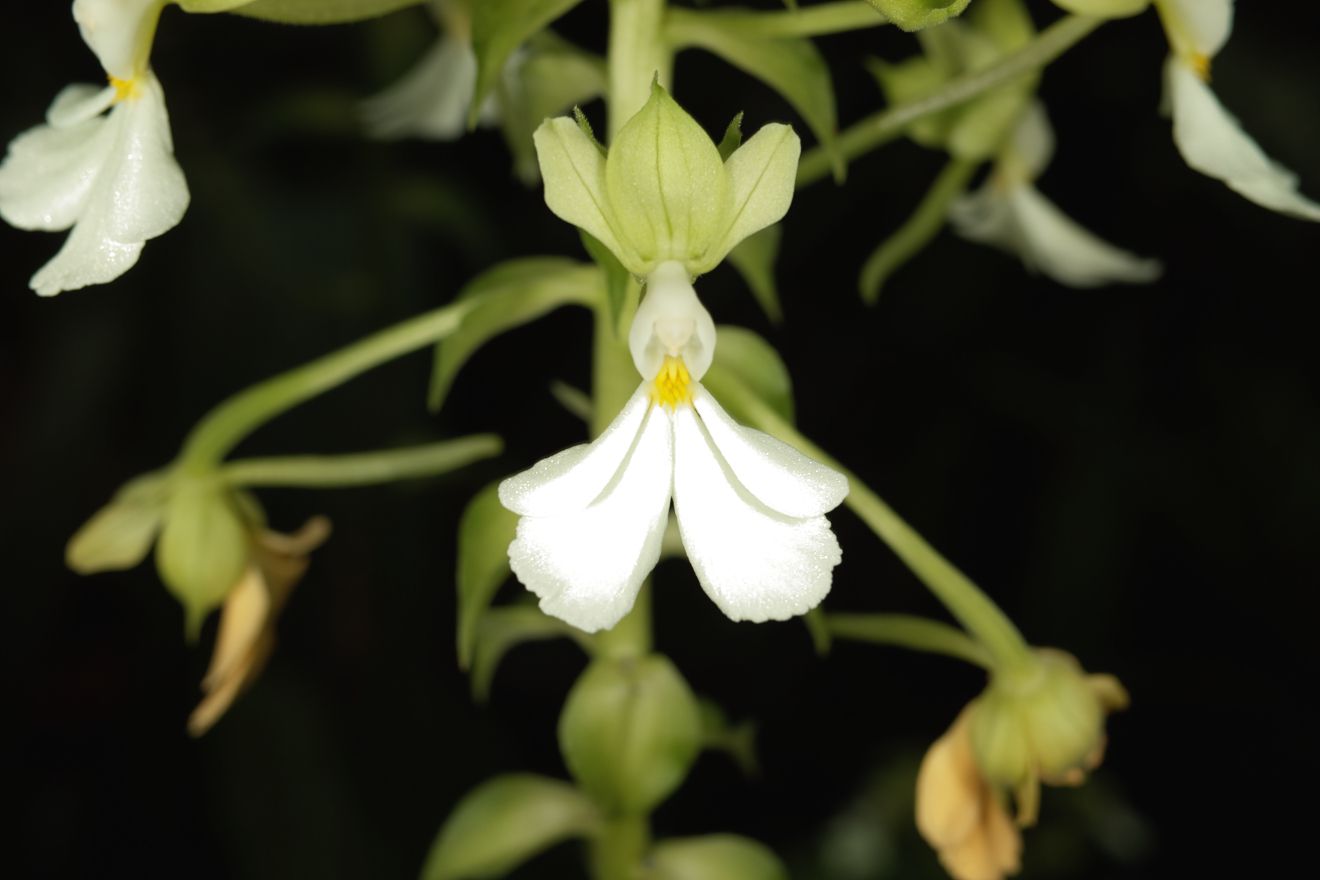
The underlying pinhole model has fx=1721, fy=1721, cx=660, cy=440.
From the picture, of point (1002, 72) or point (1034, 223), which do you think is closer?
point (1002, 72)

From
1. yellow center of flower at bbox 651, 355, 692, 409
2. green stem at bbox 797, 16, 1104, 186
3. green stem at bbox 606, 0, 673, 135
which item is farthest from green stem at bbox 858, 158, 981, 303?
yellow center of flower at bbox 651, 355, 692, 409

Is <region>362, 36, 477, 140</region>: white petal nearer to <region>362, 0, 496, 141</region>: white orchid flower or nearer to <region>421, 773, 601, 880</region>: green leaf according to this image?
<region>362, 0, 496, 141</region>: white orchid flower

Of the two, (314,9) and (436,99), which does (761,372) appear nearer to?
(314,9)

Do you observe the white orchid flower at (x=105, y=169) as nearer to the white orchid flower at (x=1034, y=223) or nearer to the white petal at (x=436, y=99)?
the white petal at (x=436, y=99)

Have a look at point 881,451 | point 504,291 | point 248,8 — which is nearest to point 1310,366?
point 881,451

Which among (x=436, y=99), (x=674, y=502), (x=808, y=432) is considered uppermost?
(x=674, y=502)

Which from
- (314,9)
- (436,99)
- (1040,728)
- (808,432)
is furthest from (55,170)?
(808,432)
